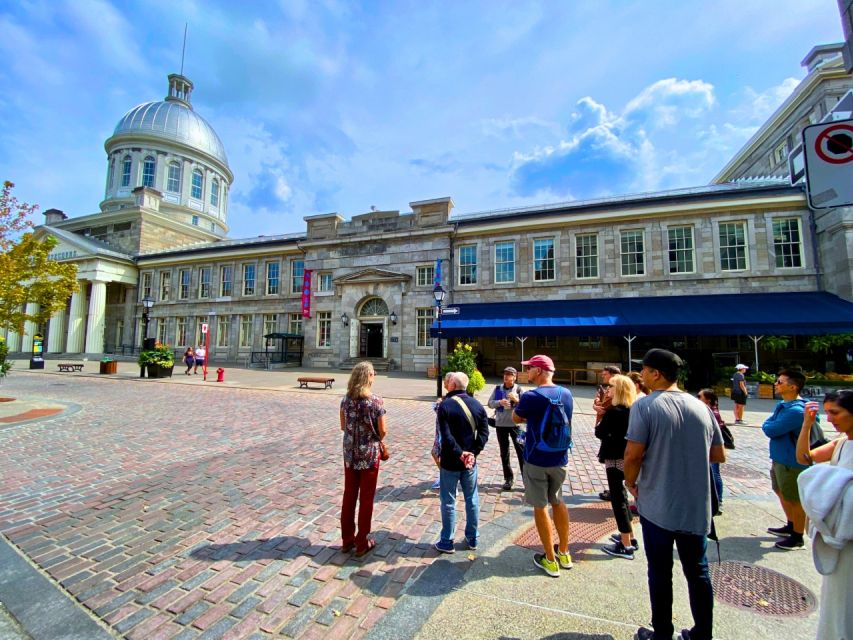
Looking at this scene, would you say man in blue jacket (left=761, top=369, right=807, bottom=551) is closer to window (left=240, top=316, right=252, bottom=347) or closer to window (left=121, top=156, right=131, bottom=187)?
window (left=240, top=316, right=252, bottom=347)

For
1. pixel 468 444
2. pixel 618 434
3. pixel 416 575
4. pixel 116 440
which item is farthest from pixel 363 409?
pixel 116 440

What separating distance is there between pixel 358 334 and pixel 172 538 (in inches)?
901

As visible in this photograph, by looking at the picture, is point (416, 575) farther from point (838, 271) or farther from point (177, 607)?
point (838, 271)

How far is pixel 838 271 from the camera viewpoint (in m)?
18.8

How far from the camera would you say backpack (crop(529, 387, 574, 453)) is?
344 centimetres

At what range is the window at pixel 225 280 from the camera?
3291 centimetres

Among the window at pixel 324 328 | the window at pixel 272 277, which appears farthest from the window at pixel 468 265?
the window at pixel 272 277

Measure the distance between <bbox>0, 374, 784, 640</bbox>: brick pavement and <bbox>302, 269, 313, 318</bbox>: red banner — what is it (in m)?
19.2

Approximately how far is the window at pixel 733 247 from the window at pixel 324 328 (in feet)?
81.1

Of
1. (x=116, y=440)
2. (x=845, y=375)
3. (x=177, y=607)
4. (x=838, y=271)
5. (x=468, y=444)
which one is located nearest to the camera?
(x=177, y=607)

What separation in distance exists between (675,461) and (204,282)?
3841 cm

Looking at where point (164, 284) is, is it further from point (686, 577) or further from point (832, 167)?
point (832, 167)

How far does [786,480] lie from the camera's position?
13.1 ft

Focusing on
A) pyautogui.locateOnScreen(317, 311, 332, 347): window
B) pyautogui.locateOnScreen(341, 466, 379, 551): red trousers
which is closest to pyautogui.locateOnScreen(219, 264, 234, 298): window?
pyautogui.locateOnScreen(317, 311, 332, 347): window
